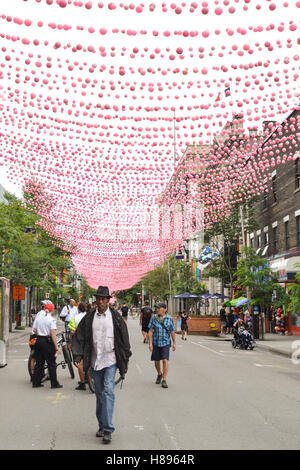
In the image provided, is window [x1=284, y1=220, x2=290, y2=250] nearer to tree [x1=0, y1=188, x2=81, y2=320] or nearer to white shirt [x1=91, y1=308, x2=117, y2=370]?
tree [x1=0, y1=188, x2=81, y2=320]

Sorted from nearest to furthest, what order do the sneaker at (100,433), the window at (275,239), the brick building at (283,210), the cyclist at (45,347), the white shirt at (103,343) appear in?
the sneaker at (100,433)
the white shirt at (103,343)
the cyclist at (45,347)
the brick building at (283,210)
the window at (275,239)

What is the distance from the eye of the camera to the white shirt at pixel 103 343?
7.33 metres

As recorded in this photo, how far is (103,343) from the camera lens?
24.3 feet

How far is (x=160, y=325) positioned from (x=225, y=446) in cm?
591

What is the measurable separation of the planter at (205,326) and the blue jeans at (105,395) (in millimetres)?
30024

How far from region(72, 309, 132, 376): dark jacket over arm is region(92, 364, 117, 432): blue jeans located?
137 mm

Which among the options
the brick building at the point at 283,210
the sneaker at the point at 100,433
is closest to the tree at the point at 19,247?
the brick building at the point at 283,210

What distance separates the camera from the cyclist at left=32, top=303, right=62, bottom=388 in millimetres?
11594

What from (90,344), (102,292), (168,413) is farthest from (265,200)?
(90,344)

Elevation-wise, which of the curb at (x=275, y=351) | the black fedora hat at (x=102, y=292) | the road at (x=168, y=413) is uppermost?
the black fedora hat at (x=102, y=292)

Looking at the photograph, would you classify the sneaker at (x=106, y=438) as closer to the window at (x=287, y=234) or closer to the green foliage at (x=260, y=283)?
the green foliage at (x=260, y=283)

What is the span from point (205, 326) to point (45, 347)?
27.1 meters

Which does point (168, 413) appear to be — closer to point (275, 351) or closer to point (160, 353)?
point (160, 353)

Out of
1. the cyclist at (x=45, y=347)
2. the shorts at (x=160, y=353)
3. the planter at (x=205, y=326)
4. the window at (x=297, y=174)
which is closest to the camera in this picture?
the cyclist at (x=45, y=347)
